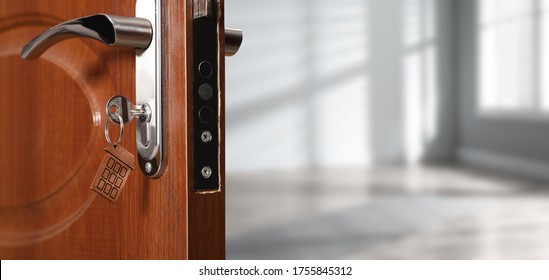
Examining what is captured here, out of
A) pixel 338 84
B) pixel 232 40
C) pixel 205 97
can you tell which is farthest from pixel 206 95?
pixel 338 84

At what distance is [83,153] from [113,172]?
0.21ft

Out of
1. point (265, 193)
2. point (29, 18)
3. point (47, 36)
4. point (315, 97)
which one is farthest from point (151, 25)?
point (315, 97)

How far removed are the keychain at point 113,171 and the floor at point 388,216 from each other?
2.38m

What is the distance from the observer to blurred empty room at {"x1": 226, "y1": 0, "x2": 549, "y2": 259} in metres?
6.07

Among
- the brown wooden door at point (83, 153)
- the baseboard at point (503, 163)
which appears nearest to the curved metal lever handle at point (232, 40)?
the brown wooden door at point (83, 153)

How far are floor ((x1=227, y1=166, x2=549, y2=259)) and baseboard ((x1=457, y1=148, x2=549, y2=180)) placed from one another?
0.92ft

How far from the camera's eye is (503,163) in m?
6.81

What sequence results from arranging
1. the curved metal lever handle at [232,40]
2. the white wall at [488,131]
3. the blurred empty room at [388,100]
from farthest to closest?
the white wall at [488,131] < the blurred empty room at [388,100] < the curved metal lever handle at [232,40]

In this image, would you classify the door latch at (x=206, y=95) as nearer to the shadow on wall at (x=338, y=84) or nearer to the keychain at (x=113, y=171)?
the keychain at (x=113, y=171)

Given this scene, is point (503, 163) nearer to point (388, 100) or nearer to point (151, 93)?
point (388, 100)

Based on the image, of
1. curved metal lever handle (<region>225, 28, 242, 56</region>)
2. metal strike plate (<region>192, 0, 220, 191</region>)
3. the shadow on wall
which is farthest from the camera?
the shadow on wall

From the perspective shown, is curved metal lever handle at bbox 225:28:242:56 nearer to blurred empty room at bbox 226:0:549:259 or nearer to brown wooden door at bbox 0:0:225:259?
brown wooden door at bbox 0:0:225:259

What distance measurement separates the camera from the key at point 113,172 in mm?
620

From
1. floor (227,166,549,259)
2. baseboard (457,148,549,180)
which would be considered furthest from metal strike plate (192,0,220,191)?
baseboard (457,148,549,180)
